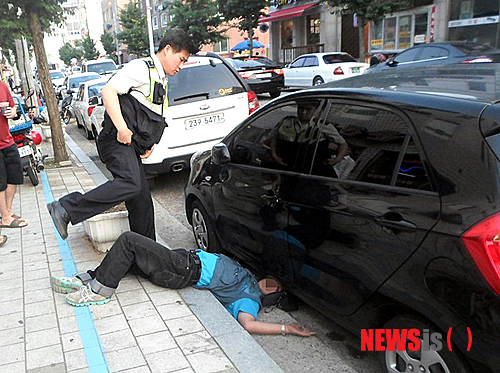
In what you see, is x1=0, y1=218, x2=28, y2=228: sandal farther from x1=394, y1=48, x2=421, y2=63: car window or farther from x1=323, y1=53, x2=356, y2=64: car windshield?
x1=323, y1=53, x2=356, y2=64: car windshield

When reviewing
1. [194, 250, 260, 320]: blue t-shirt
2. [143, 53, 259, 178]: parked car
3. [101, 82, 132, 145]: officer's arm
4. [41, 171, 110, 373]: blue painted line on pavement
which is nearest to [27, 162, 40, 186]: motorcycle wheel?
[143, 53, 259, 178]: parked car

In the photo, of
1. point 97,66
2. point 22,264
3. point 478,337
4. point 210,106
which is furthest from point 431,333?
point 97,66

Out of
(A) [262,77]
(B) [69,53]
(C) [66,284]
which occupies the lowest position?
(C) [66,284]

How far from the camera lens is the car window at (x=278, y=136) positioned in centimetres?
332

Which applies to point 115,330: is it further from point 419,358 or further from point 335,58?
point 335,58

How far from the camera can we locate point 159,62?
3.79 meters

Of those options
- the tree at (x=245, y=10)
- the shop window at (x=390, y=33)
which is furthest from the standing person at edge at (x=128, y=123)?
the tree at (x=245, y=10)

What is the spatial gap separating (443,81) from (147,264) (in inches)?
95.4

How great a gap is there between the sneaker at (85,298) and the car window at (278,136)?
153 centimetres

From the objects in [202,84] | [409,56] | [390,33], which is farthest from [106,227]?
[390,33]

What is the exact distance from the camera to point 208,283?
3.73 m

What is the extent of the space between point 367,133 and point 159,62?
6.05ft

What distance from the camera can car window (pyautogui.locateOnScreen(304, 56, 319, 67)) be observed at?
18.2 metres

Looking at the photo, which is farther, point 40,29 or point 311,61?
point 311,61
